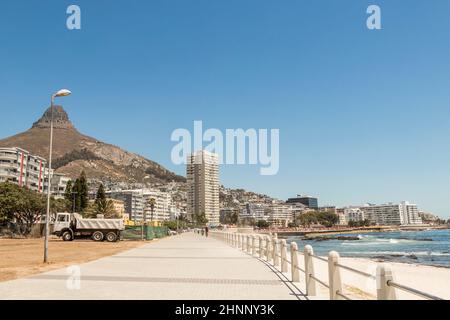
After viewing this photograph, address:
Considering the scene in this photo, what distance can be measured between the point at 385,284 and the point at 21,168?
128 m

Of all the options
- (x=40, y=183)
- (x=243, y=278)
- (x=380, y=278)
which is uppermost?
(x=40, y=183)

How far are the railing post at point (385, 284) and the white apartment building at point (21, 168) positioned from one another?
11745 cm

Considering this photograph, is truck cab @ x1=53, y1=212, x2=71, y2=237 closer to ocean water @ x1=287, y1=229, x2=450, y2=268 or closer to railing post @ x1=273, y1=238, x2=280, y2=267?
ocean water @ x1=287, y1=229, x2=450, y2=268

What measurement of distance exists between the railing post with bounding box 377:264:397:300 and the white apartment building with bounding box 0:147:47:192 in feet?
385

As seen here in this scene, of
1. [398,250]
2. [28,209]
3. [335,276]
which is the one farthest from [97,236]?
[398,250]

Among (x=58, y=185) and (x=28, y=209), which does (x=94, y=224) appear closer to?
(x=28, y=209)

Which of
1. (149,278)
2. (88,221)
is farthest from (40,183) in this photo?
(149,278)

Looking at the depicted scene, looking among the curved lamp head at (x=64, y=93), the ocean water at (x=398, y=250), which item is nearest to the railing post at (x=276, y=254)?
the curved lamp head at (x=64, y=93)

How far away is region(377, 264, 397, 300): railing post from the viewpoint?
193 inches

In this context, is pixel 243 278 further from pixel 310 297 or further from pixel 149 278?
pixel 310 297

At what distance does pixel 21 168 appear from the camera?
4624 inches

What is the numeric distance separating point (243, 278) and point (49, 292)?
17.0 feet
